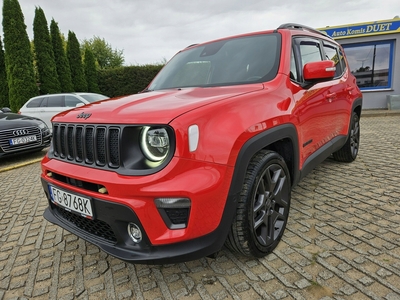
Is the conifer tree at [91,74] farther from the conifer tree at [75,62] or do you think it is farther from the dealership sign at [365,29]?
the dealership sign at [365,29]

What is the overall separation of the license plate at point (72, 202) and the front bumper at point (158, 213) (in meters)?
0.07

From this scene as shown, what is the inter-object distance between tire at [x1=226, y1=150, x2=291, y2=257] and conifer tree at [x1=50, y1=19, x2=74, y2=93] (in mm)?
15741

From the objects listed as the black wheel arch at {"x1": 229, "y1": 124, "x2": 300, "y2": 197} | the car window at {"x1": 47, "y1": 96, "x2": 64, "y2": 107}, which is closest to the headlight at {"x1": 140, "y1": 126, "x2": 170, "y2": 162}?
the black wheel arch at {"x1": 229, "y1": 124, "x2": 300, "y2": 197}

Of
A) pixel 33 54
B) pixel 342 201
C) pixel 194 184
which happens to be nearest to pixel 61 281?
pixel 194 184

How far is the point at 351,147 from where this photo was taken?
13.9 ft

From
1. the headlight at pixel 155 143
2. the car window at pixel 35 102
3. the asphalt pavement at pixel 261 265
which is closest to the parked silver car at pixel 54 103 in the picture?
the car window at pixel 35 102

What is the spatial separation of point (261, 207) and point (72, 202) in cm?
128

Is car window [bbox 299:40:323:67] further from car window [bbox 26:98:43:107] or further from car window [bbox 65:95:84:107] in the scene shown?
car window [bbox 26:98:43:107]

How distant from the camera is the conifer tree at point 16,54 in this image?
13.2m

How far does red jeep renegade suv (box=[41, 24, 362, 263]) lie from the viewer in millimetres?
1541

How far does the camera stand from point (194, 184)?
4.98 ft

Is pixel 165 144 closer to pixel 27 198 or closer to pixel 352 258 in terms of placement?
pixel 352 258

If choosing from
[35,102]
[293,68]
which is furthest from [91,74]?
[293,68]

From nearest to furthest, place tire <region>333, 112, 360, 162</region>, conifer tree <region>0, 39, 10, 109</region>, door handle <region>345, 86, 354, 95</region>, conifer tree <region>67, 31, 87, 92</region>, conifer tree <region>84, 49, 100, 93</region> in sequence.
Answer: door handle <region>345, 86, 354, 95</region>, tire <region>333, 112, 360, 162</region>, conifer tree <region>0, 39, 10, 109</region>, conifer tree <region>67, 31, 87, 92</region>, conifer tree <region>84, 49, 100, 93</region>
